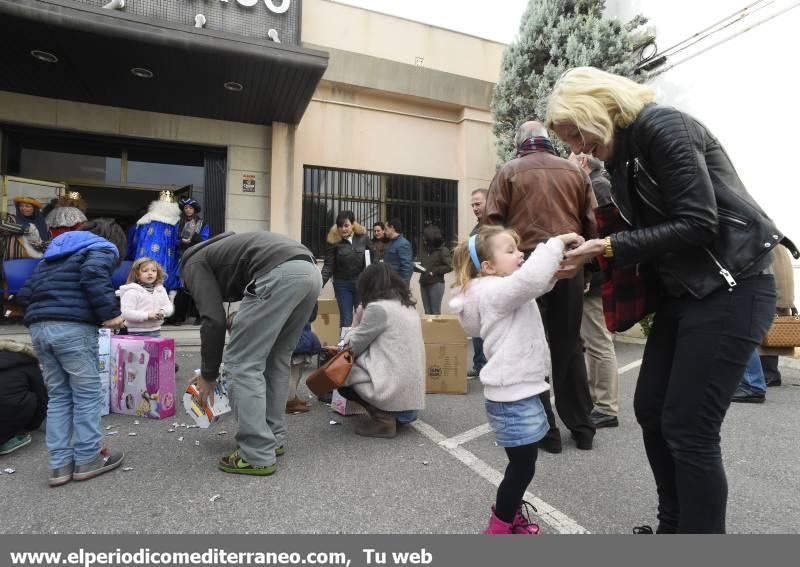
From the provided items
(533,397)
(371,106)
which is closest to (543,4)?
(371,106)

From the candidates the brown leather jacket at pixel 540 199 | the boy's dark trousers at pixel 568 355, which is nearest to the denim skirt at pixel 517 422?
the boy's dark trousers at pixel 568 355

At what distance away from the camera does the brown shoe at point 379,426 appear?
10.8 feet

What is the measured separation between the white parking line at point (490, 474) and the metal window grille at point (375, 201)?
5088mm

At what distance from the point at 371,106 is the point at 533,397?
25.8 feet

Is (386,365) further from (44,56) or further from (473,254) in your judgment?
(44,56)

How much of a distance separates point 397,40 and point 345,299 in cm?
556

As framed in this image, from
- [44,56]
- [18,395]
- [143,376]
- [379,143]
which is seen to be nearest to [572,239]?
[18,395]

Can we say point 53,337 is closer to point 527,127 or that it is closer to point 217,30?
point 527,127

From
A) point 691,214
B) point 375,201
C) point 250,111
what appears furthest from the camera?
point 375,201

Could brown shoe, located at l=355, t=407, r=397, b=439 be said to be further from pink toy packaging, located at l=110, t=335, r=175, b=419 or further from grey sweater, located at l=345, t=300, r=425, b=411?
pink toy packaging, located at l=110, t=335, r=175, b=419

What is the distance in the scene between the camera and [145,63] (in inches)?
230

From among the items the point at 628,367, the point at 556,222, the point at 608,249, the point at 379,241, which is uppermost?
the point at 379,241

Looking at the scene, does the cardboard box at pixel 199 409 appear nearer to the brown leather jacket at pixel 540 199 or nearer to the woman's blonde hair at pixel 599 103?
the brown leather jacket at pixel 540 199

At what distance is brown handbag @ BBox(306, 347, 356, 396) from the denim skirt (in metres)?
1.51
